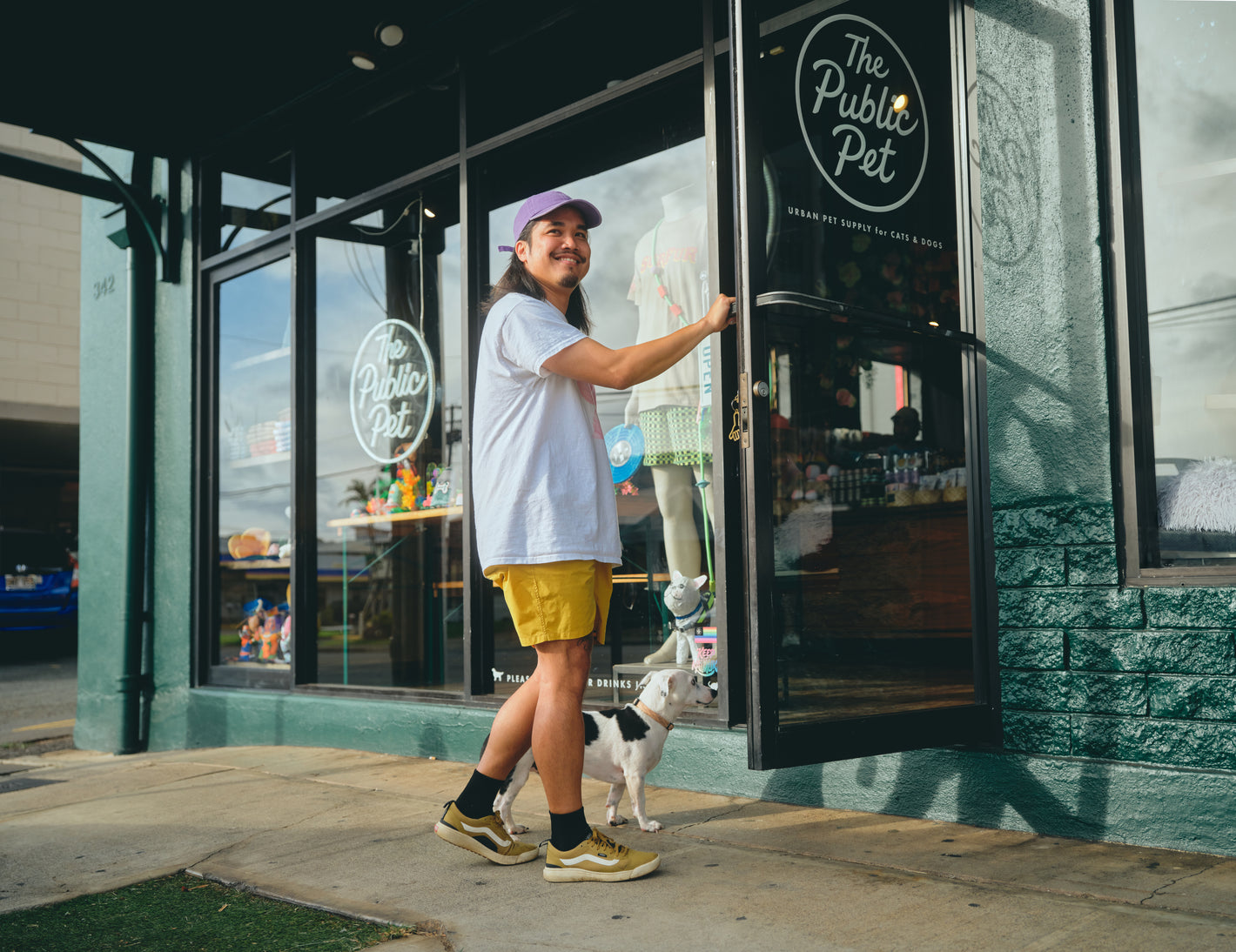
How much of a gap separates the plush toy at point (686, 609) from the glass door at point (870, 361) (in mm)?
830

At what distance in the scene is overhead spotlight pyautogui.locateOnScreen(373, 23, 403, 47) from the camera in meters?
5.49

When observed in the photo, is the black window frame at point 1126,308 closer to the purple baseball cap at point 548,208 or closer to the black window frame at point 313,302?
the black window frame at point 313,302

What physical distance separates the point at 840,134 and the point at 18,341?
58.5 ft

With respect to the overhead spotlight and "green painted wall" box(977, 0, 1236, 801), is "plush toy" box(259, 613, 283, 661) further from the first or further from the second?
"green painted wall" box(977, 0, 1236, 801)

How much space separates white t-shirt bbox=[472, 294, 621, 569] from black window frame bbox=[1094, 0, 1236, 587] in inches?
63.4

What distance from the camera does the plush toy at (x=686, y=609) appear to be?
4.59m

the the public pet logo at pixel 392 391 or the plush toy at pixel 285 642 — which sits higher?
the the public pet logo at pixel 392 391

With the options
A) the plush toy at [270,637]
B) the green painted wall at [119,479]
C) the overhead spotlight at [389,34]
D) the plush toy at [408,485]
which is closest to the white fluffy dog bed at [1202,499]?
the plush toy at [408,485]

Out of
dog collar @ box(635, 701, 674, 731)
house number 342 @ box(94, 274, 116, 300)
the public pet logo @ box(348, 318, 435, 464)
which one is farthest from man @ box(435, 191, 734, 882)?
house number 342 @ box(94, 274, 116, 300)

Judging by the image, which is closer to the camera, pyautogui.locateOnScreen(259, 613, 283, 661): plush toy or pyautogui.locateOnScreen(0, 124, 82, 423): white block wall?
pyautogui.locateOnScreen(259, 613, 283, 661): plush toy

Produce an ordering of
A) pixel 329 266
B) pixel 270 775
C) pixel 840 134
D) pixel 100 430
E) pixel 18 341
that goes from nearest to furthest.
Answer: pixel 840 134, pixel 270 775, pixel 329 266, pixel 100 430, pixel 18 341

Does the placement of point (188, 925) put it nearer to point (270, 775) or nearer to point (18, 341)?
point (270, 775)

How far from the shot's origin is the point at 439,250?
20.2 ft

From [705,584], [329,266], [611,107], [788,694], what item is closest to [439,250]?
[329,266]
